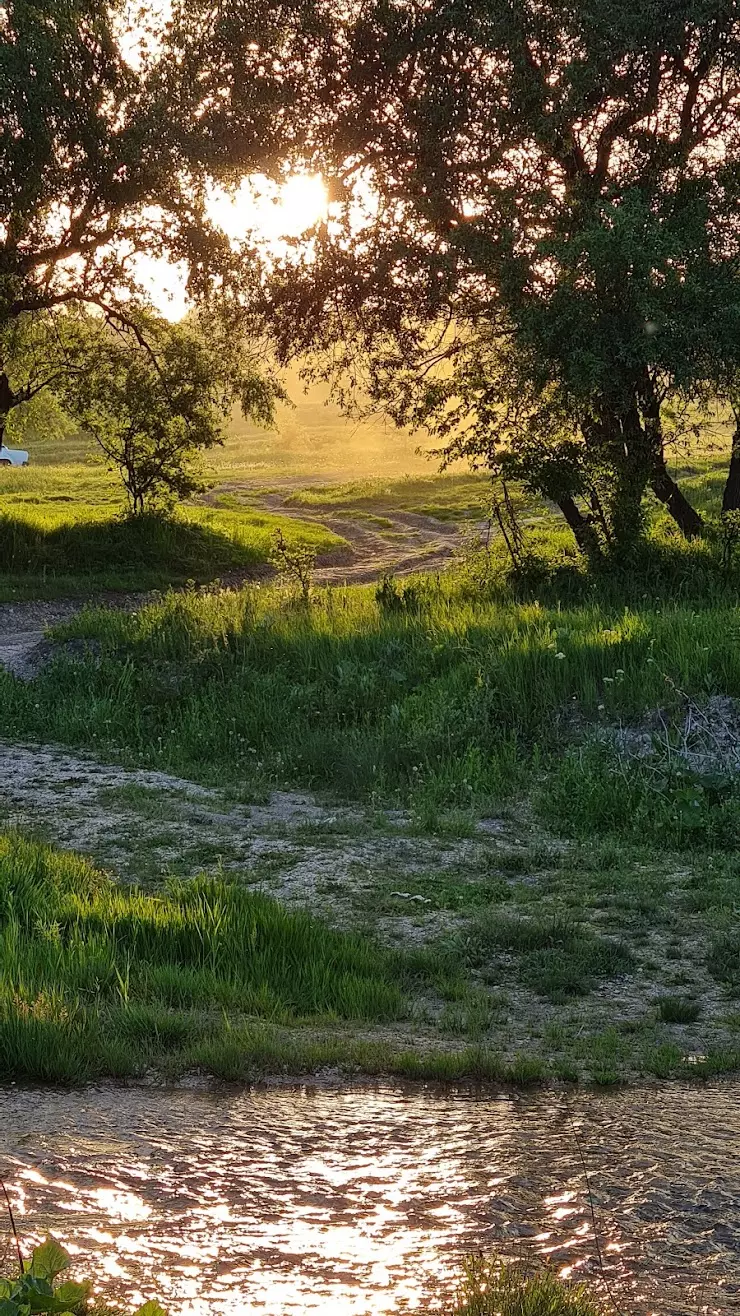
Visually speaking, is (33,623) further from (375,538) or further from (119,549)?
(375,538)

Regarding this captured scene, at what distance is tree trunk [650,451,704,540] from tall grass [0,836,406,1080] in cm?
1165

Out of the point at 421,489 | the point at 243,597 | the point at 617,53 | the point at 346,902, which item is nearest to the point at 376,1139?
the point at 346,902

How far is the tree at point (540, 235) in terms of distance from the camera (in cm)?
1394

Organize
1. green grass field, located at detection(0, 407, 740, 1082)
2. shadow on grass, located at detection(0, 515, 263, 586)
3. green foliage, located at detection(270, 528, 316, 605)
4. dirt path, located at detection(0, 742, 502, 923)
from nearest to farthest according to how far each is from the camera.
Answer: green grass field, located at detection(0, 407, 740, 1082) → dirt path, located at detection(0, 742, 502, 923) → green foliage, located at detection(270, 528, 316, 605) → shadow on grass, located at detection(0, 515, 263, 586)

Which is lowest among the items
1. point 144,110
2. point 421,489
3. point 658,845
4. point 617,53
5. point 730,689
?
point 658,845

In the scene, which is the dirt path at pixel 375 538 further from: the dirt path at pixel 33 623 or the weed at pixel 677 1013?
the weed at pixel 677 1013

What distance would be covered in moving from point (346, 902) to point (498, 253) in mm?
10110

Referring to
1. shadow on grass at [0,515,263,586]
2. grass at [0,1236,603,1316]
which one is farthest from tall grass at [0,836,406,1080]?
shadow on grass at [0,515,263,586]

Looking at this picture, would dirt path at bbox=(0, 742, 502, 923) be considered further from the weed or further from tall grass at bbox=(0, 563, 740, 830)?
the weed

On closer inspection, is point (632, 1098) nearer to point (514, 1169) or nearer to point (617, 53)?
point (514, 1169)

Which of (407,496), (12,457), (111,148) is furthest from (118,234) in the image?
(12,457)

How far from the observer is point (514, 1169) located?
3.79 metres

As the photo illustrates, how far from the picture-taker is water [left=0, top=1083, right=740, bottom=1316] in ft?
9.67

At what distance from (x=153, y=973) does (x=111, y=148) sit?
17.5 metres
